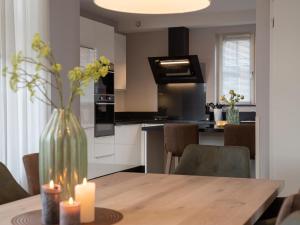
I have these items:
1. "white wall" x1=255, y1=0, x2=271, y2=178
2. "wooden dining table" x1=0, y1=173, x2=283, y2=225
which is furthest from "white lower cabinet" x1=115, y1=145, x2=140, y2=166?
"wooden dining table" x1=0, y1=173, x2=283, y2=225

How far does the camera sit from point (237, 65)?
743cm

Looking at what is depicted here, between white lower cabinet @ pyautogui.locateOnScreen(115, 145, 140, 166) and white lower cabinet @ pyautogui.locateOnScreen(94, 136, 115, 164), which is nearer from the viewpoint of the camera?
white lower cabinet @ pyautogui.locateOnScreen(94, 136, 115, 164)

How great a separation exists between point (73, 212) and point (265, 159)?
3062mm

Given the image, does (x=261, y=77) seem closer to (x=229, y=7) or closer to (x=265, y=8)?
(x=265, y=8)

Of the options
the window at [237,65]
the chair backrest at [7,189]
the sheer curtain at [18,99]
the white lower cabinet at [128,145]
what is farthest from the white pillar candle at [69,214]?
the window at [237,65]

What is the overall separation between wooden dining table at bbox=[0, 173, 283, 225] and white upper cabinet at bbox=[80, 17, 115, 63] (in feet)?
12.6

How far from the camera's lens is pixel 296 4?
347 cm

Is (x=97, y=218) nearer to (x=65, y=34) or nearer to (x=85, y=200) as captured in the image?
(x=85, y=200)

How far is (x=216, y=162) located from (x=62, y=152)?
1.67 metres

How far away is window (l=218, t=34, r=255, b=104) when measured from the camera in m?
7.32

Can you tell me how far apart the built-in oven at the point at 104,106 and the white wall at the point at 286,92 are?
3.20 metres

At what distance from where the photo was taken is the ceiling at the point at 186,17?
6.66 m

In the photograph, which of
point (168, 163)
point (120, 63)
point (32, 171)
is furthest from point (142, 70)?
point (32, 171)

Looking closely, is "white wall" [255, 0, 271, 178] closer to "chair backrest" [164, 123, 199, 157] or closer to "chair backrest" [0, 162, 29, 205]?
"chair backrest" [164, 123, 199, 157]
